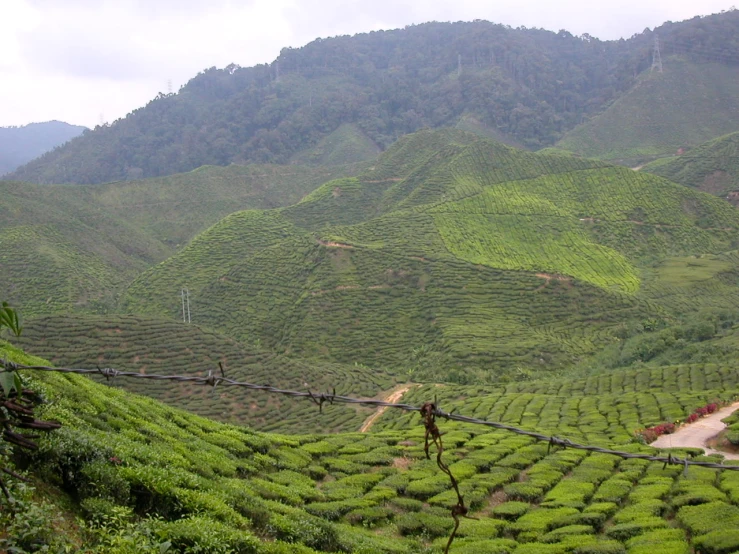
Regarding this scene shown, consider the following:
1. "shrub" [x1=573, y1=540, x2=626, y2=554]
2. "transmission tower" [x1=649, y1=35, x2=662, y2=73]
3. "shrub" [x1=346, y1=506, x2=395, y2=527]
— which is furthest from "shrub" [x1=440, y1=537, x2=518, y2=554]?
→ "transmission tower" [x1=649, y1=35, x2=662, y2=73]

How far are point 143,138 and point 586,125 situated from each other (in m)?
91.1

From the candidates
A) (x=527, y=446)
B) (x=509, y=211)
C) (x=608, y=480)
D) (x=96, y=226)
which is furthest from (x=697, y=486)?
(x=96, y=226)

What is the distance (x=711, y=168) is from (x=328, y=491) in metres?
83.1

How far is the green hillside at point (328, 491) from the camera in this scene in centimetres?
656

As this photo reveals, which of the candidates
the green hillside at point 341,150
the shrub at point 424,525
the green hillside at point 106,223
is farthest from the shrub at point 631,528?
the green hillside at point 341,150

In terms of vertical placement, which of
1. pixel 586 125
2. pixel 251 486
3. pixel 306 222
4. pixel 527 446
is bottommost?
pixel 527 446

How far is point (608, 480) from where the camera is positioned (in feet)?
48.7

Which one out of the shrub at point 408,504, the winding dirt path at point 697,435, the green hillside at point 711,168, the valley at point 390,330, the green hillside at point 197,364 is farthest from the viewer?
the green hillside at point 711,168

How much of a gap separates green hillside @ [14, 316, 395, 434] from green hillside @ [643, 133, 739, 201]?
5949cm

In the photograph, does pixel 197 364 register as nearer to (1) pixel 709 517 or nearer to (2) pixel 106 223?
(1) pixel 709 517

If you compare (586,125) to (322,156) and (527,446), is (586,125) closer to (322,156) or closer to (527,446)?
(322,156)

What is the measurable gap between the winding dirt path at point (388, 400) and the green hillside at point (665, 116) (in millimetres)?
81602

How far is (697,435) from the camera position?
19562 millimetres

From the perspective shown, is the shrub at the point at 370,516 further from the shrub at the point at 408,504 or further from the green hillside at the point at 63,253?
the green hillside at the point at 63,253
